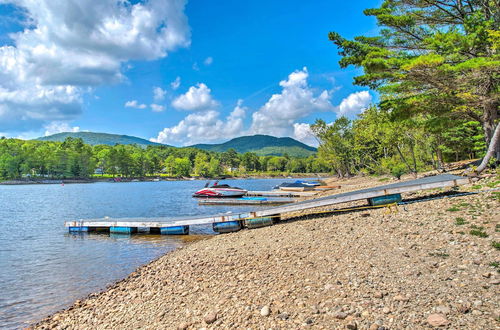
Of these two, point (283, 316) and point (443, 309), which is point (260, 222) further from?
point (443, 309)

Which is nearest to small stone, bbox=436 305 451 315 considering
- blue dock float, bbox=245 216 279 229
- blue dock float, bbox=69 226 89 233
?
blue dock float, bbox=245 216 279 229

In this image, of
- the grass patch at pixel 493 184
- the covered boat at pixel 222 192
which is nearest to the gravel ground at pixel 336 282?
the grass patch at pixel 493 184

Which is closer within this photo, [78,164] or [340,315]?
[340,315]

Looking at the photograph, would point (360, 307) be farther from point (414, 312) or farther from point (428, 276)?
point (428, 276)

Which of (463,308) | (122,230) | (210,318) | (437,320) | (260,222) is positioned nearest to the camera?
(437,320)

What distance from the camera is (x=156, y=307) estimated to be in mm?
6809

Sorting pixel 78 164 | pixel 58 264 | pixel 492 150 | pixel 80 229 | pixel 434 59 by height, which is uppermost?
pixel 78 164

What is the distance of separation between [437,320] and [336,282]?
6.82 feet

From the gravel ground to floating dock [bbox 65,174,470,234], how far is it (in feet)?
7.33

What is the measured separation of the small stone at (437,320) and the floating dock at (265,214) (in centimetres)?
963

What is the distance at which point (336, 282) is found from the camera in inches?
243

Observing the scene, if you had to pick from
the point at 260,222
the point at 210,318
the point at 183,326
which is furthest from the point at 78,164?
the point at 210,318

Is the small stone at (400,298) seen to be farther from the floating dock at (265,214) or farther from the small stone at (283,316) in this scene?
the floating dock at (265,214)

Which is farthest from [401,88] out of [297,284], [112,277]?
[112,277]
